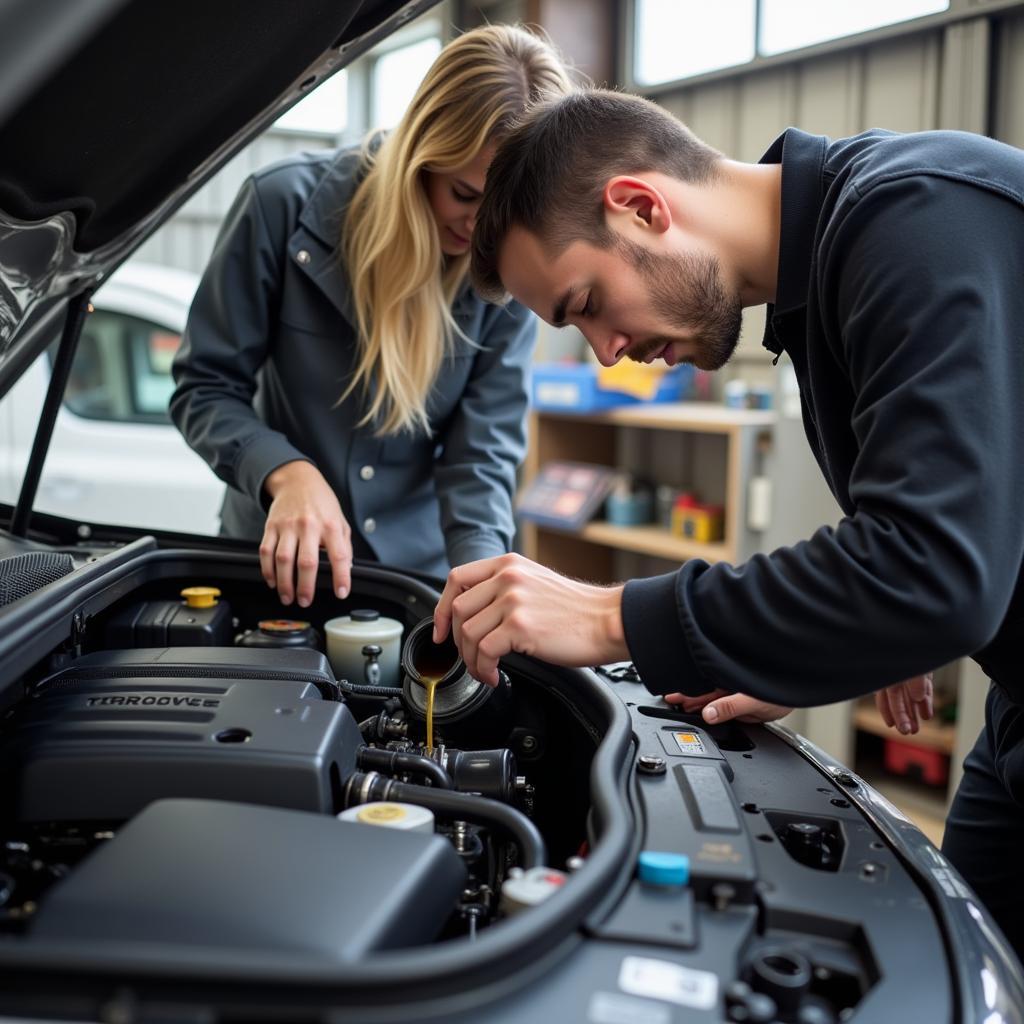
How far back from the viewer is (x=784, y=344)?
3.76 feet

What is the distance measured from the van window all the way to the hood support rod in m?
2.00

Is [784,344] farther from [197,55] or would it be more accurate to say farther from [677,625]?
[197,55]

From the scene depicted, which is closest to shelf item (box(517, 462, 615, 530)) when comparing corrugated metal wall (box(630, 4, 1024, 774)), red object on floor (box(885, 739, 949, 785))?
corrugated metal wall (box(630, 4, 1024, 774))

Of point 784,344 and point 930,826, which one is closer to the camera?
point 784,344

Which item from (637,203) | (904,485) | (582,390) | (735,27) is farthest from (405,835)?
(735,27)

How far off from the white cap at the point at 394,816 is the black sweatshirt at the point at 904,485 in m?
0.22

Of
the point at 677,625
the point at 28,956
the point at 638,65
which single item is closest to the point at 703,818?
the point at 677,625

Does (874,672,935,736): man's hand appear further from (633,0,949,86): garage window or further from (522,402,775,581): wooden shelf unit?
(633,0,949,86): garage window

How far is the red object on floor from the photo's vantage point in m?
2.96

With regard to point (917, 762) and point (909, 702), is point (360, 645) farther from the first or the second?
point (917, 762)

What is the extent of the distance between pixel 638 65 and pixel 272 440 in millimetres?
2958

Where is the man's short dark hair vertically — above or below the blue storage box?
above

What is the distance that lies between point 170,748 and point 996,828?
0.99 meters

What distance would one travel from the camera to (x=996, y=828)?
129cm
